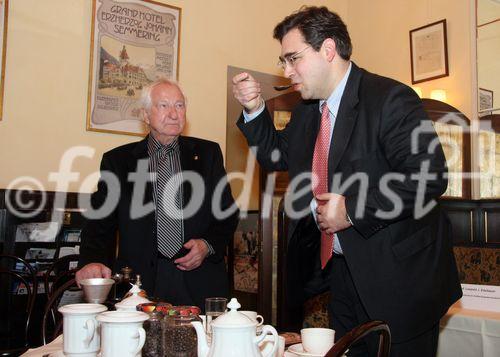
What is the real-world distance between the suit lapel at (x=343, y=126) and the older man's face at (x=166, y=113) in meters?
1.15

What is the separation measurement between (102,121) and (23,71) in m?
0.59

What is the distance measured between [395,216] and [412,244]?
0.38ft

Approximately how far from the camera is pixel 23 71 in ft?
11.0

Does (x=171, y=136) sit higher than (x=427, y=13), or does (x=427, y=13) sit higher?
(x=427, y=13)

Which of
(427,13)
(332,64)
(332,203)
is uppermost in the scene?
(427,13)

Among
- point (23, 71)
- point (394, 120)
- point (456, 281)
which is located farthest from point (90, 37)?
point (456, 281)

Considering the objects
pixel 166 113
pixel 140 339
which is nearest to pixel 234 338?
pixel 140 339

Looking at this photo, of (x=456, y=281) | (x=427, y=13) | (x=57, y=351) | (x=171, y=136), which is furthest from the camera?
(x=427, y=13)

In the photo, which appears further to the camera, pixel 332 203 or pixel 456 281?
pixel 456 281

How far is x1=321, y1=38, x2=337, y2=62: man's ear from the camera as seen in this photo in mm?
1901

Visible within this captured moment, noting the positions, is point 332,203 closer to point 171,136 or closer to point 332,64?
point 332,64

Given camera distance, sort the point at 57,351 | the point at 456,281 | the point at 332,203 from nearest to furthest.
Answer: the point at 57,351 < the point at 332,203 < the point at 456,281

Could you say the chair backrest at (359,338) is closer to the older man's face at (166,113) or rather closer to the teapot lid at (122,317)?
the teapot lid at (122,317)

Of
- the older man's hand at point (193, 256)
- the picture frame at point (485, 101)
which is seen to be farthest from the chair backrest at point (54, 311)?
the picture frame at point (485, 101)
